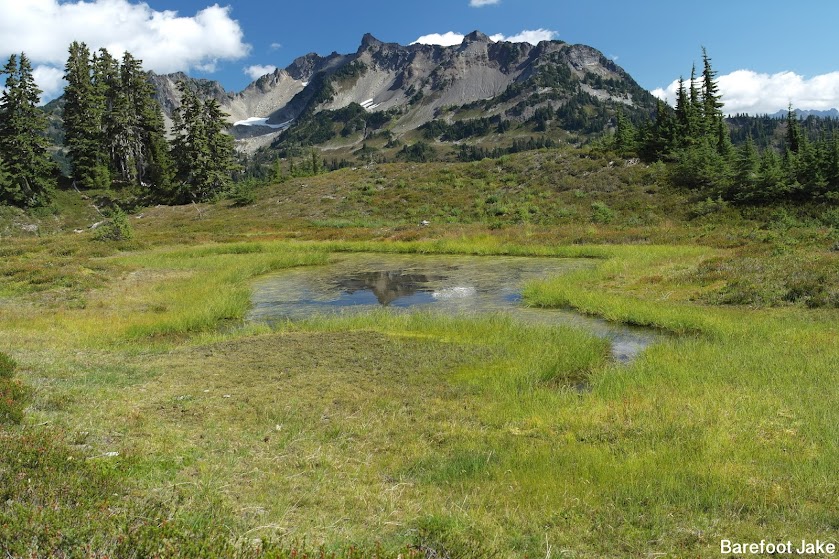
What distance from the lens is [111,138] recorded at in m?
89.6

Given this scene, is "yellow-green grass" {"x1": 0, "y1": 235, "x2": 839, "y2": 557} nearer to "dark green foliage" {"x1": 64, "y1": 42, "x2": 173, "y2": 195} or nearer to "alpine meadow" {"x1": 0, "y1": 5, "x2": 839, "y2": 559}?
"alpine meadow" {"x1": 0, "y1": 5, "x2": 839, "y2": 559}

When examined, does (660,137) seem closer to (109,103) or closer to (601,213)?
(601,213)

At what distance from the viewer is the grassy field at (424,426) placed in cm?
629

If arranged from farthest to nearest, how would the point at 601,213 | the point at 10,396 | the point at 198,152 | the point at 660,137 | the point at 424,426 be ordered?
the point at 198,152
the point at 660,137
the point at 601,213
the point at 424,426
the point at 10,396

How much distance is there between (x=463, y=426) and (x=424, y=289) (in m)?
19.3

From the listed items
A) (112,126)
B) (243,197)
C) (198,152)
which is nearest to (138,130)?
(112,126)

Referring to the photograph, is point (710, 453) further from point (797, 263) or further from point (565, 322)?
point (797, 263)

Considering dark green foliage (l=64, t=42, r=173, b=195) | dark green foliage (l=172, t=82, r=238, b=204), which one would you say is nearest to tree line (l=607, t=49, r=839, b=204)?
dark green foliage (l=172, t=82, r=238, b=204)

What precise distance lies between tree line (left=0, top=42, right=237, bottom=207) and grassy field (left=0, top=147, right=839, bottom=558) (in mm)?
61899

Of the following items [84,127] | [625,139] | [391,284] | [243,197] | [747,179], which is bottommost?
[391,284]

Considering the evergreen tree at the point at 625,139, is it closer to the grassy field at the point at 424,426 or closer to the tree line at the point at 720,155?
the tree line at the point at 720,155

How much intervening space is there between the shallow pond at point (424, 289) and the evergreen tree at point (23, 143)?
5801 centimetres

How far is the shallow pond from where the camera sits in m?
21.1

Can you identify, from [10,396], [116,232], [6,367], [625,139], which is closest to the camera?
[10,396]
